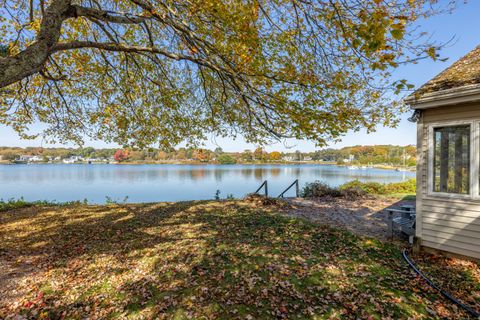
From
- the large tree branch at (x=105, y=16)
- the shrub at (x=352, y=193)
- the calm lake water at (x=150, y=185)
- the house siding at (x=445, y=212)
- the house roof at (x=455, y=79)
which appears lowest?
the calm lake water at (x=150, y=185)

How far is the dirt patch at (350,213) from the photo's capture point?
7.25m

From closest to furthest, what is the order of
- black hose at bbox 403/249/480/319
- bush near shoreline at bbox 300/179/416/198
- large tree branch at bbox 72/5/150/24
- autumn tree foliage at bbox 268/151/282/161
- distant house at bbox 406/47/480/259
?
black hose at bbox 403/249/480/319 → distant house at bbox 406/47/480/259 → large tree branch at bbox 72/5/150/24 → autumn tree foliage at bbox 268/151/282/161 → bush near shoreline at bbox 300/179/416/198

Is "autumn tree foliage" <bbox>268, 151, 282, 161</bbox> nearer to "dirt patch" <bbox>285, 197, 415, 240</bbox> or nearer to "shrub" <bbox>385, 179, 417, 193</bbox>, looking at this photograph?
"dirt patch" <bbox>285, 197, 415, 240</bbox>

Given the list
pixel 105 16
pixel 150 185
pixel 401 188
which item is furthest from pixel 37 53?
pixel 150 185

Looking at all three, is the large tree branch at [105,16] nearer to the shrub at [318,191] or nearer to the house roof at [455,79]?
the house roof at [455,79]

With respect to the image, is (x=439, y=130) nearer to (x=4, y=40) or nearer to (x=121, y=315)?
(x=121, y=315)

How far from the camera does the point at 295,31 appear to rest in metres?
5.64

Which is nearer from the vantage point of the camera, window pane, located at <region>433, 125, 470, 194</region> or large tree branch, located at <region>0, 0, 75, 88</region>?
large tree branch, located at <region>0, 0, 75, 88</region>

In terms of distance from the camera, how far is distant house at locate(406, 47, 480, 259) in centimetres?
468

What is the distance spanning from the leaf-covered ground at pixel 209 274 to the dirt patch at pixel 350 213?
890 mm

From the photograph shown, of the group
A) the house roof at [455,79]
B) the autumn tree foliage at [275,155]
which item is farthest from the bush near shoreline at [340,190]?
the house roof at [455,79]

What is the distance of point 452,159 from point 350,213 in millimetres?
4607

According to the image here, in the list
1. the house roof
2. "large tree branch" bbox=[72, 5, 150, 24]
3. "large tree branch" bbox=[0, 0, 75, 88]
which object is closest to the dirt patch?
the house roof

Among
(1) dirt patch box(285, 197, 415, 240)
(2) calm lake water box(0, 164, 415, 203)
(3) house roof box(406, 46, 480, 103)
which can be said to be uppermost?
(3) house roof box(406, 46, 480, 103)
